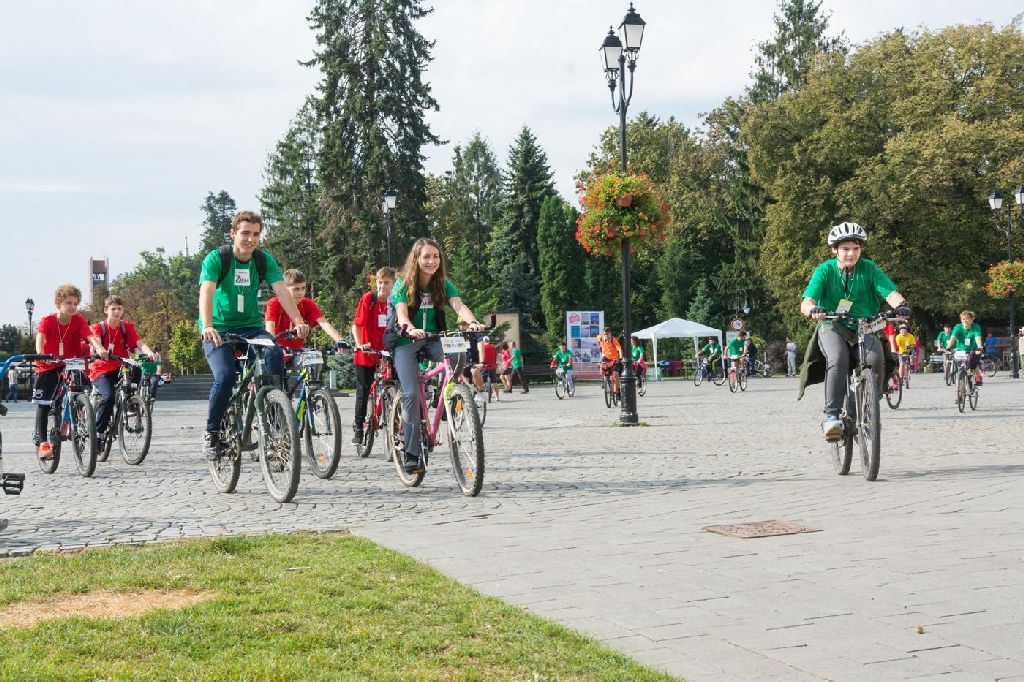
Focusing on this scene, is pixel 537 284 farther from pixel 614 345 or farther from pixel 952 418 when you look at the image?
pixel 952 418

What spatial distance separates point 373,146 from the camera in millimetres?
51750

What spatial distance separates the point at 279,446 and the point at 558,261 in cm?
5540

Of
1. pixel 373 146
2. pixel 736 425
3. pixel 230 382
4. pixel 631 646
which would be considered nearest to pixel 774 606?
pixel 631 646

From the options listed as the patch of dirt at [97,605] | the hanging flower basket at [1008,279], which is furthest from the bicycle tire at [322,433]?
the hanging flower basket at [1008,279]

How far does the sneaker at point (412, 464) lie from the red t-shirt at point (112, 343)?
164 inches

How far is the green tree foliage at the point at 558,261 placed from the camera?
207 ft

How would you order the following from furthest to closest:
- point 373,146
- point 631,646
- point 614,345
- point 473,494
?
point 373,146
point 614,345
point 473,494
point 631,646

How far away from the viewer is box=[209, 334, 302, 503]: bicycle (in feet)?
27.1

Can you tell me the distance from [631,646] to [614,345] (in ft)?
74.5

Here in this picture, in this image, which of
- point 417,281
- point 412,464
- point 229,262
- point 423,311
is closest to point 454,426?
point 412,464

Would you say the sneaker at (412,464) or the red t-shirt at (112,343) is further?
the red t-shirt at (112,343)

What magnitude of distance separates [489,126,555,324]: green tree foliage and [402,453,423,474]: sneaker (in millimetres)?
54914

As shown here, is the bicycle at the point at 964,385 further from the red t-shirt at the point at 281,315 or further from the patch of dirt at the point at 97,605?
the patch of dirt at the point at 97,605

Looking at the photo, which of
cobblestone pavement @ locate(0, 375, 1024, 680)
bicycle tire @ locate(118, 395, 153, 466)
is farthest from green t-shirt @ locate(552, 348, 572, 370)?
bicycle tire @ locate(118, 395, 153, 466)
